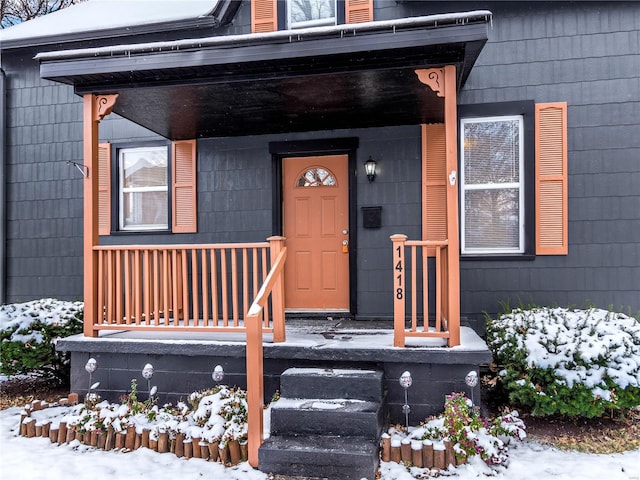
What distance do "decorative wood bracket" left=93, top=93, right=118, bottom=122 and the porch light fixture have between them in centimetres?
269

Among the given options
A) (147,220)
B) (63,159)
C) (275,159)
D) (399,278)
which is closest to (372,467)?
(399,278)

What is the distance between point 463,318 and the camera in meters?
5.43

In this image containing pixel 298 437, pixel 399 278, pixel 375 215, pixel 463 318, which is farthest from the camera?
pixel 375 215

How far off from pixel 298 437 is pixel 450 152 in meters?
2.45

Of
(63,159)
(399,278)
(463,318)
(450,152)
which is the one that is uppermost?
(63,159)

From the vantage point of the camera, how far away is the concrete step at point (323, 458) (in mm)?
3158

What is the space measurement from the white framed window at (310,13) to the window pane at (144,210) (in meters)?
2.66

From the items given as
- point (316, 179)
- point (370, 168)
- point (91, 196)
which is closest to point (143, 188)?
point (91, 196)

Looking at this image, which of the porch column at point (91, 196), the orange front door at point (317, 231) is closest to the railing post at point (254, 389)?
the porch column at point (91, 196)

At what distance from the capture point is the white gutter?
372 cm

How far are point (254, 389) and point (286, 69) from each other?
2.59 metres

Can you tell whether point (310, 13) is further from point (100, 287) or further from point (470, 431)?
point (470, 431)

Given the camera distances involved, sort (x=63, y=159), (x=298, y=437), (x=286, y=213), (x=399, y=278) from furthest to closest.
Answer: (x=63, y=159)
(x=286, y=213)
(x=399, y=278)
(x=298, y=437)

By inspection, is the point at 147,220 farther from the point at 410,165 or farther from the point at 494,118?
the point at 494,118
